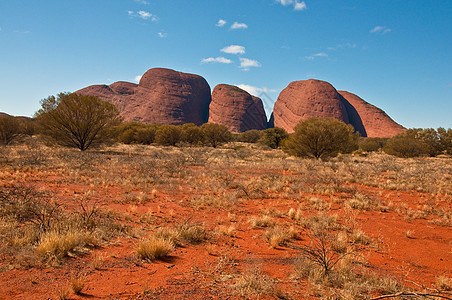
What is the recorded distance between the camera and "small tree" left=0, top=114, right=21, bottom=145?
24.7 m

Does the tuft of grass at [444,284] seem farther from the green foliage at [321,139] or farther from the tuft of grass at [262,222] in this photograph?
the green foliage at [321,139]

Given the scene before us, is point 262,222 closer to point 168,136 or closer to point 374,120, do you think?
point 168,136

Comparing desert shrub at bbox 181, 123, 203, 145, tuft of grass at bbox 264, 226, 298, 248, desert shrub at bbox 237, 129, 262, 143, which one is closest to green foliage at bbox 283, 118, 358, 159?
tuft of grass at bbox 264, 226, 298, 248

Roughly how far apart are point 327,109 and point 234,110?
3762 centimetres

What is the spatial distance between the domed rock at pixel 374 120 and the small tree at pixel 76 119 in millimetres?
94614

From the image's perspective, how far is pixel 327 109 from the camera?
92750 millimetres

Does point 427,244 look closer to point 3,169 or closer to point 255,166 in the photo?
point 255,166

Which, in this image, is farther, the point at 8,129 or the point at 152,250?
the point at 8,129

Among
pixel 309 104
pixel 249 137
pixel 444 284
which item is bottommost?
pixel 444 284

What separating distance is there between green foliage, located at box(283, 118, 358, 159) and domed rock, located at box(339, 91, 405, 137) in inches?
3094

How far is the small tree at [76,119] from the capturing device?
21.0 meters

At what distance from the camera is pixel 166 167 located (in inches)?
573

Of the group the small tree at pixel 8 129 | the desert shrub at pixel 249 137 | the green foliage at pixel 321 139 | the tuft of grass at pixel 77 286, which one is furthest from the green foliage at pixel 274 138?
the tuft of grass at pixel 77 286

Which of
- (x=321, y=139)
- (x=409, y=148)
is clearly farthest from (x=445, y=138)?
(x=321, y=139)
